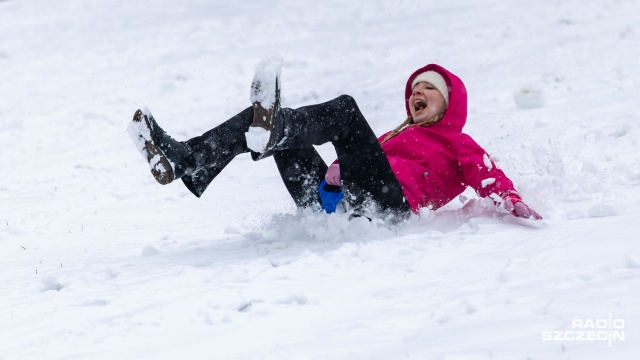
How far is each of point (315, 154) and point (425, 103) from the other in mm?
846

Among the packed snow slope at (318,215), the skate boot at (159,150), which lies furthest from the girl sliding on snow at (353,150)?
the packed snow slope at (318,215)

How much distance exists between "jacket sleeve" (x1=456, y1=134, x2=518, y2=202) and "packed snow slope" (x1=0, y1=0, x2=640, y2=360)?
0.55 feet

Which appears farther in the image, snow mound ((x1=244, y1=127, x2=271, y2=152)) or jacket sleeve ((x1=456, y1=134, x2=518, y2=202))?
jacket sleeve ((x1=456, y1=134, x2=518, y2=202))

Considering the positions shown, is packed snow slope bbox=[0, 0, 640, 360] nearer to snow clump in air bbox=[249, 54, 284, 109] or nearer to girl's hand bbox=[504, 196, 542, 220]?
girl's hand bbox=[504, 196, 542, 220]

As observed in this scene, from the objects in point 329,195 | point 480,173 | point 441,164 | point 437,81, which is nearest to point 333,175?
point 329,195

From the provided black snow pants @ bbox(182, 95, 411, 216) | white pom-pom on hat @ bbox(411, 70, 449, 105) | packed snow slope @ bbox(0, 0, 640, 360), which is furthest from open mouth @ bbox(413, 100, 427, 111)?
black snow pants @ bbox(182, 95, 411, 216)

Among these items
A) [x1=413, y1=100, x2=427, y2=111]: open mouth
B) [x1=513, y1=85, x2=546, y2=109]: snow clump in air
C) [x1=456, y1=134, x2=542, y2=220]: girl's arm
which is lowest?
[x1=513, y1=85, x2=546, y2=109]: snow clump in air

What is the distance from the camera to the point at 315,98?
9.91m

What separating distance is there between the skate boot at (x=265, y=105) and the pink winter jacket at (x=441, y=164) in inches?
44.3

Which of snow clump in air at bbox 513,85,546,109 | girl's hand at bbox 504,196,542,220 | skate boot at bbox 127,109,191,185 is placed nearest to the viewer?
skate boot at bbox 127,109,191,185

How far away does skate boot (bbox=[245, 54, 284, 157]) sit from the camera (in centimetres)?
338

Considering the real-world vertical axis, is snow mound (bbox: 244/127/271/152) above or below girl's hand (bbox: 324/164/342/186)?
above

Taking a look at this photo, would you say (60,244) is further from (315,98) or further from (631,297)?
(315,98)

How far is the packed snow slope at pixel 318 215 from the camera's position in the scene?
9.14 ft
